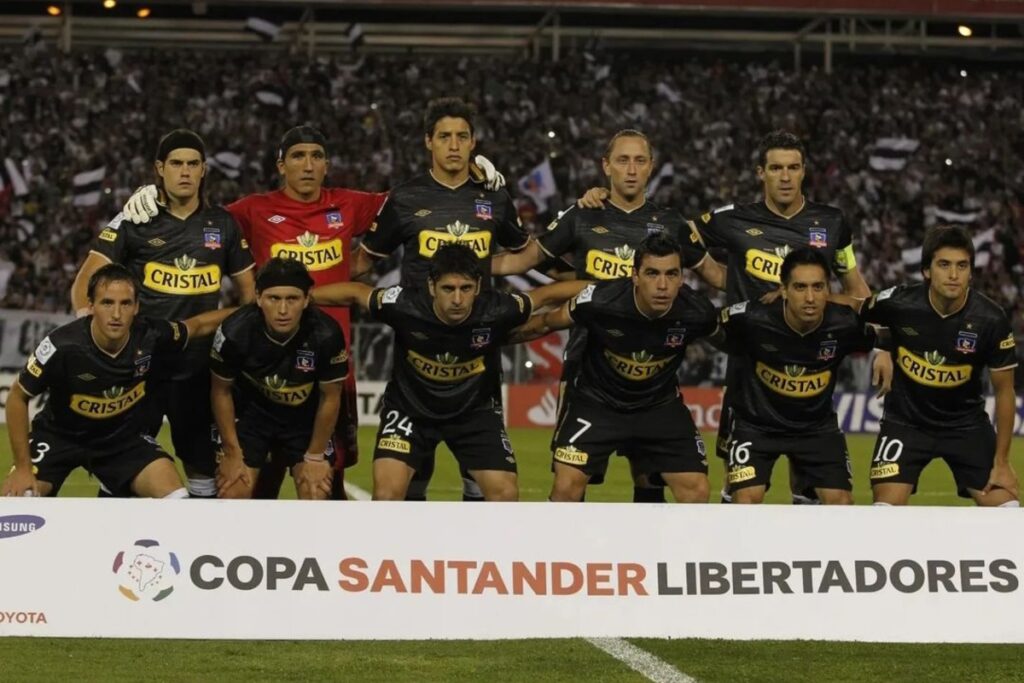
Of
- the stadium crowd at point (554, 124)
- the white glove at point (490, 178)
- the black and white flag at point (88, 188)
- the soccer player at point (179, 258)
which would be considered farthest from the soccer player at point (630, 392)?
the black and white flag at point (88, 188)

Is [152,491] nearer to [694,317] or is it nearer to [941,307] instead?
[694,317]

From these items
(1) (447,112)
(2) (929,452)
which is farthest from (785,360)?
(1) (447,112)

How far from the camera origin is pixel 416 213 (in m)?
9.71

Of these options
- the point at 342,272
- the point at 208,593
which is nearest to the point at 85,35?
the point at 342,272

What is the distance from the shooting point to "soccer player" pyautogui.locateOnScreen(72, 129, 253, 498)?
9.37m

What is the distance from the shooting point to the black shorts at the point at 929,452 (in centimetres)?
929

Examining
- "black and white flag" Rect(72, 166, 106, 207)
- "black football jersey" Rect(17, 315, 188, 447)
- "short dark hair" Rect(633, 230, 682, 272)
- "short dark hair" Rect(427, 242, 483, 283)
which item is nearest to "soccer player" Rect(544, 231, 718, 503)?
"short dark hair" Rect(633, 230, 682, 272)

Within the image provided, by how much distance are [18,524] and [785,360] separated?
4309 millimetres

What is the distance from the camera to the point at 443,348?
918 centimetres

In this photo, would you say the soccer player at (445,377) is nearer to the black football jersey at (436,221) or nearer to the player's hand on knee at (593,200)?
the black football jersey at (436,221)

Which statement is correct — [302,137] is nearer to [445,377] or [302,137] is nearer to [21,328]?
[445,377]

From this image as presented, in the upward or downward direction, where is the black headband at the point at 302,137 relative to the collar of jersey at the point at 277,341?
upward

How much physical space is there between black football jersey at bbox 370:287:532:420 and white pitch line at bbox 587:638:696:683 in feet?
7.76

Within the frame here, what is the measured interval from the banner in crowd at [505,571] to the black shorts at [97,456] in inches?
76.4
